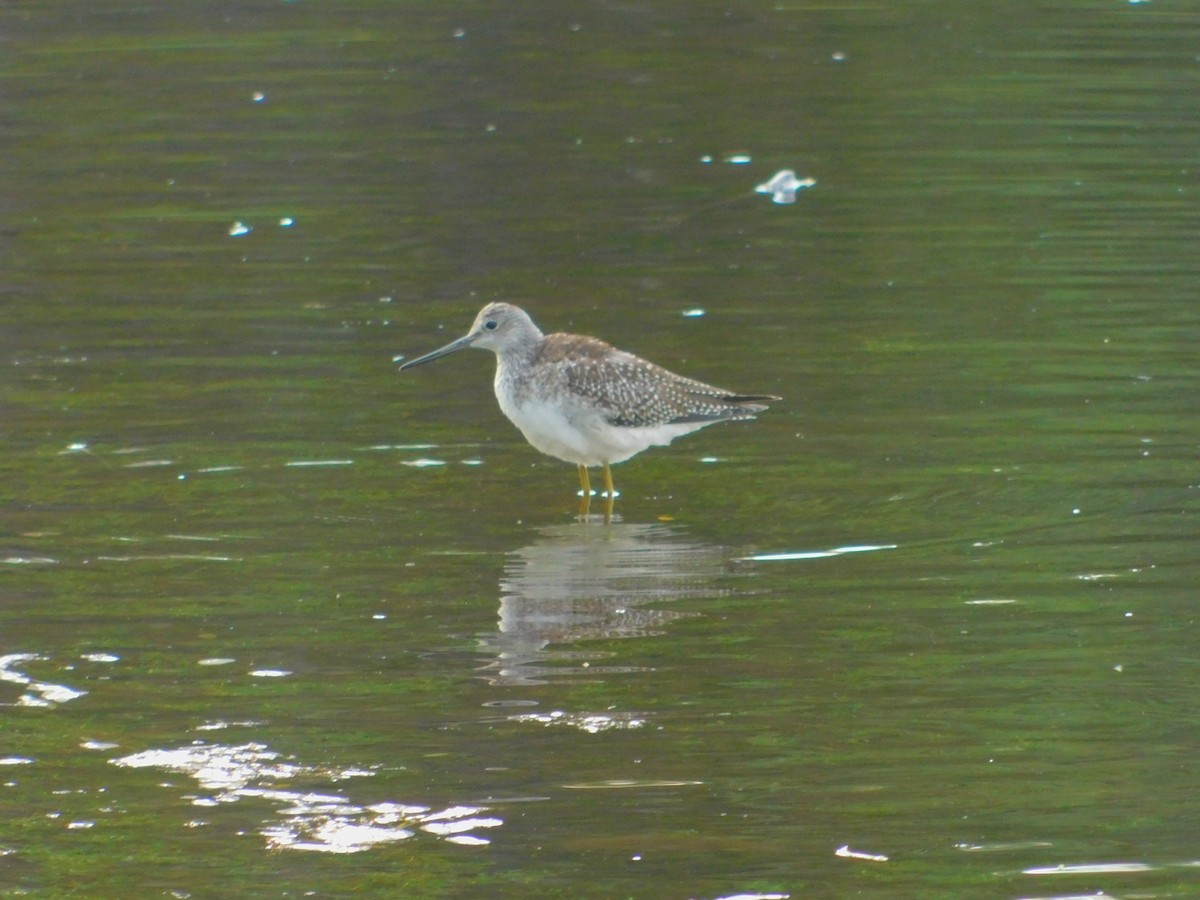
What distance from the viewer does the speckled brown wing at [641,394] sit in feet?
31.3

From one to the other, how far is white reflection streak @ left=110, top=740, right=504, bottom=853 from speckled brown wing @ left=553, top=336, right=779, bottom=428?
332 cm

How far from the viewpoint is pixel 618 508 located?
9.50 metres

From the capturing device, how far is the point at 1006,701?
682 centimetres

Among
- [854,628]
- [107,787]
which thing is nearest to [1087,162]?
[854,628]

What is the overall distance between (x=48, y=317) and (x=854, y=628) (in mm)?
6881

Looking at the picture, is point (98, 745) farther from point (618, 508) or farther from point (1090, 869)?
point (618, 508)

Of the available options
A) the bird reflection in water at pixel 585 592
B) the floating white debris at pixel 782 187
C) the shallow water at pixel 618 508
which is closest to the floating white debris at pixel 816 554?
the shallow water at pixel 618 508

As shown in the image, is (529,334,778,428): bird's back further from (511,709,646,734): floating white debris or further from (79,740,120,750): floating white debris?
(79,740,120,750): floating white debris

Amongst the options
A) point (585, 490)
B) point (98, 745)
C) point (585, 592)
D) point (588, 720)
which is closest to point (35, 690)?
point (98, 745)

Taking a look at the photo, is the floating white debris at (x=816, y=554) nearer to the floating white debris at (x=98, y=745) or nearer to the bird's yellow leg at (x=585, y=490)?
the bird's yellow leg at (x=585, y=490)

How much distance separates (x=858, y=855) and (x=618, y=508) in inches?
154

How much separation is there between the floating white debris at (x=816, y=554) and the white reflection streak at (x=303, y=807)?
7.88 ft

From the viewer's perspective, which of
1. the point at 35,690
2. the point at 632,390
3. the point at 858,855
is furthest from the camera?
the point at 632,390

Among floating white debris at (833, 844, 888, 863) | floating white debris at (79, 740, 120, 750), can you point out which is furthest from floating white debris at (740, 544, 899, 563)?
floating white debris at (79, 740, 120, 750)
